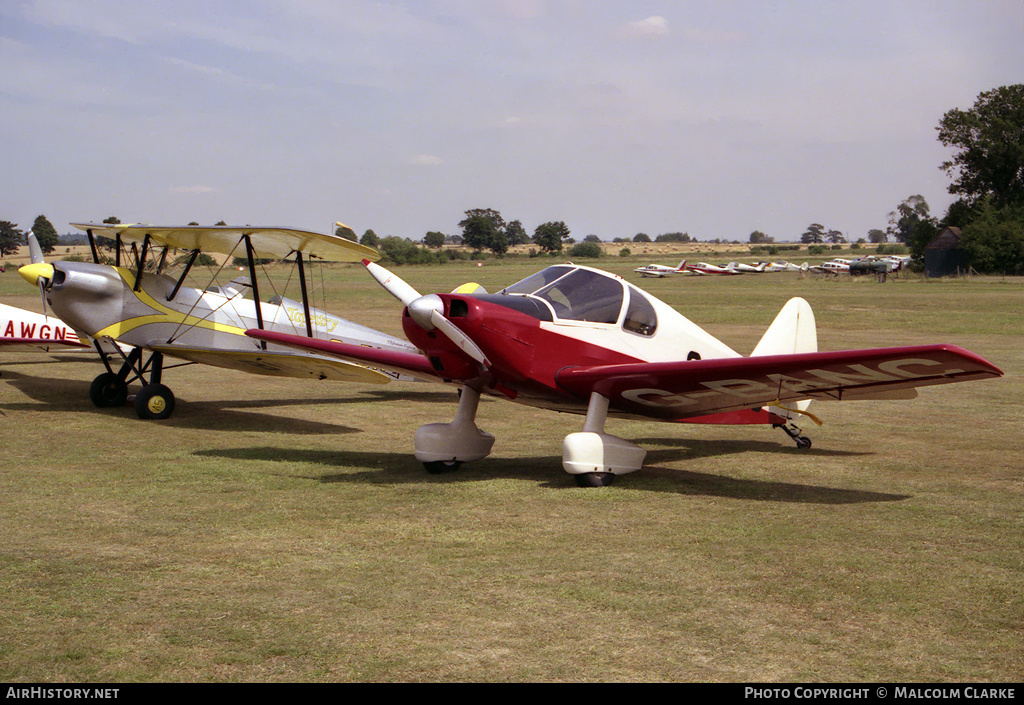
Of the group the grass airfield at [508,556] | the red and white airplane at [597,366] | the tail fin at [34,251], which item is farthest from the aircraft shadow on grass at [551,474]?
the tail fin at [34,251]

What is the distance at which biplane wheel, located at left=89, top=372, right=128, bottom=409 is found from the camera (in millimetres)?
13617

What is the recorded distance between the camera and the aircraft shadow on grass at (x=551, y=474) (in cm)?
788

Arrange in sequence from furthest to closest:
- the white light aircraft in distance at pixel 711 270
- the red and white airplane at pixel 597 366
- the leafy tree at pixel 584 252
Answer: the leafy tree at pixel 584 252 → the white light aircraft in distance at pixel 711 270 → the red and white airplane at pixel 597 366

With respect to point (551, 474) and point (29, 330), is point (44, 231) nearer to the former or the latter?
point (29, 330)

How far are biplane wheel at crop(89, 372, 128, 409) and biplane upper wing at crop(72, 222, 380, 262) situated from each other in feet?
7.21

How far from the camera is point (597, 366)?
8.38 meters

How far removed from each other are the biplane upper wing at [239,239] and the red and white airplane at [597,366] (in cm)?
329

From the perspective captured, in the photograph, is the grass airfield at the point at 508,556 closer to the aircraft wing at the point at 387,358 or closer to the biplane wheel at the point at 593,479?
the biplane wheel at the point at 593,479

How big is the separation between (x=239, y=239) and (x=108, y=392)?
3.12 metres

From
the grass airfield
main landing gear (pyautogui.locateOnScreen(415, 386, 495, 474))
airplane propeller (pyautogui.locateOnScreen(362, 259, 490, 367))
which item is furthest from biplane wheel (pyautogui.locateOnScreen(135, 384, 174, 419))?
airplane propeller (pyautogui.locateOnScreen(362, 259, 490, 367))

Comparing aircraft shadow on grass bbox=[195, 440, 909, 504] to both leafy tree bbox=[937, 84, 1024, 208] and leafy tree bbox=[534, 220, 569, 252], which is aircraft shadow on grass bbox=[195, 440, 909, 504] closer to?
leafy tree bbox=[937, 84, 1024, 208]
